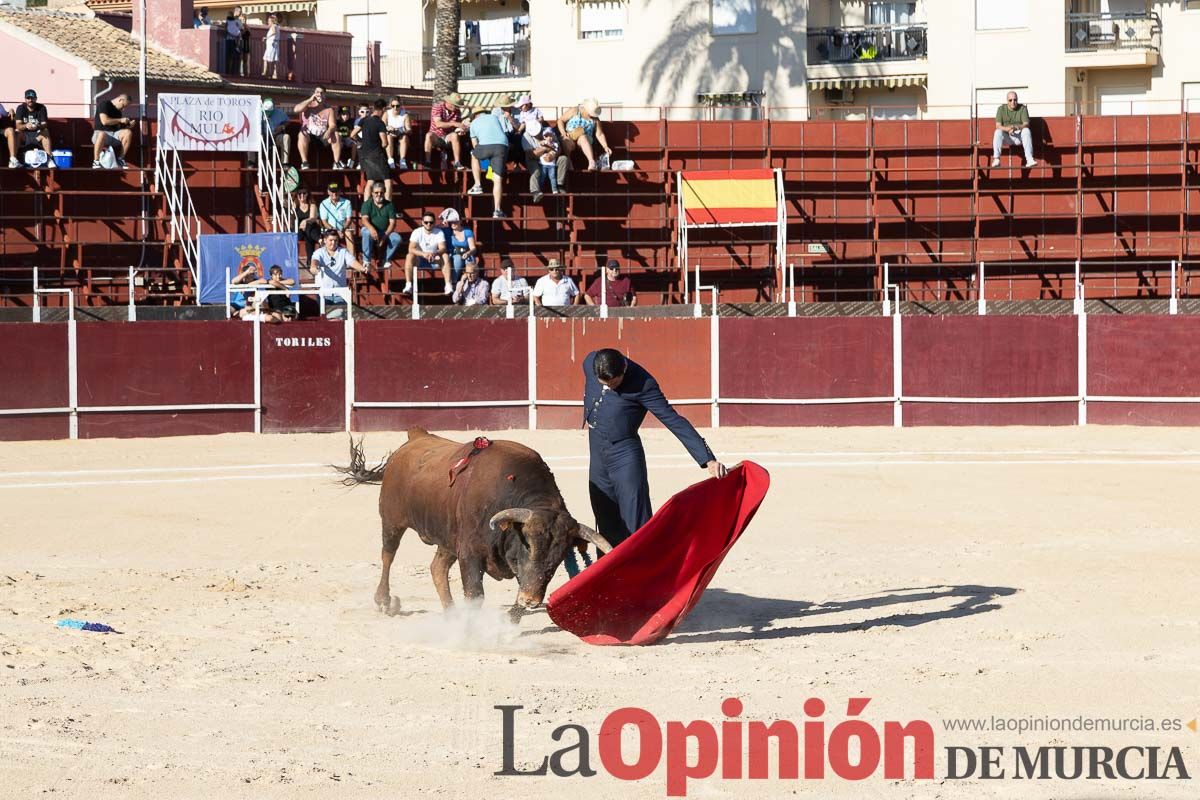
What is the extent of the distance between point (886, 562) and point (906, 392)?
9.65 meters

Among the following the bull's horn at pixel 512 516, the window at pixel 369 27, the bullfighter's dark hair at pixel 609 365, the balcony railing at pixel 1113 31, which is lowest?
the bull's horn at pixel 512 516

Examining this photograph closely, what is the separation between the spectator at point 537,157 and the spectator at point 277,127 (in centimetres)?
323

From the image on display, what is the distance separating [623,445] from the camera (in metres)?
9.43

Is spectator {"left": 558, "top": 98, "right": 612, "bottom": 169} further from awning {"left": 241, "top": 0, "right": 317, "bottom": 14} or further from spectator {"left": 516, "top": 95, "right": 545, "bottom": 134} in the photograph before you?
awning {"left": 241, "top": 0, "right": 317, "bottom": 14}

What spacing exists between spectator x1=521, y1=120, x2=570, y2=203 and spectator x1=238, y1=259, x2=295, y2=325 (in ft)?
14.5

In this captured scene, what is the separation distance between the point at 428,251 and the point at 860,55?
15.6 meters

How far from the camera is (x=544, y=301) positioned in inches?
849

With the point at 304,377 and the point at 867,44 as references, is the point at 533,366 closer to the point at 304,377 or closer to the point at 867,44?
the point at 304,377

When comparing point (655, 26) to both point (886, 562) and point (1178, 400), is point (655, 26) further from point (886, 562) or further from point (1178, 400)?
point (886, 562)

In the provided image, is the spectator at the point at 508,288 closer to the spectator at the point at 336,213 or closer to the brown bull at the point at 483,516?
the spectator at the point at 336,213

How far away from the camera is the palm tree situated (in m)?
30.3

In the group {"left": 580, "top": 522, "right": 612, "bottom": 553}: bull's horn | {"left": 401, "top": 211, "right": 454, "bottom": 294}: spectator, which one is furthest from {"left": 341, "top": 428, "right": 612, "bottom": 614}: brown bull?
{"left": 401, "top": 211, "right": 454, "bottom": 294}: spectator

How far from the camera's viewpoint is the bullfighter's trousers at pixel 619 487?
9.43m

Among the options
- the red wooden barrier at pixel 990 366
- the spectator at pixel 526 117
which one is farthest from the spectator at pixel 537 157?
the red wooden barrier at pixel 990 366
